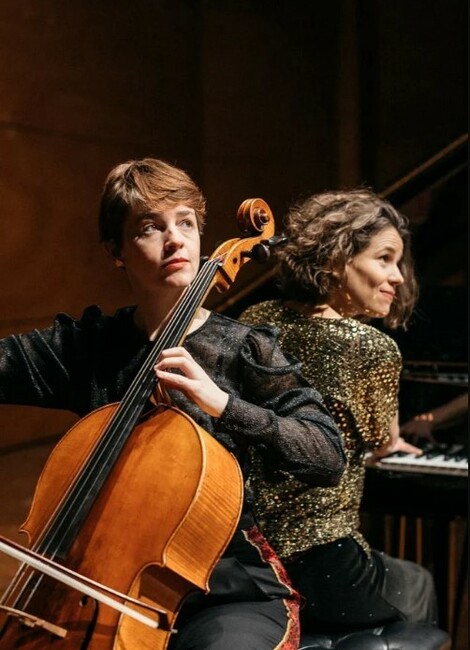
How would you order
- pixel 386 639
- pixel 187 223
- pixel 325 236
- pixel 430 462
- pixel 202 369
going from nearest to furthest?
pixel 202 369
pixel 187 223
pixel 386 639
pixel 325 236
pixel 430 462

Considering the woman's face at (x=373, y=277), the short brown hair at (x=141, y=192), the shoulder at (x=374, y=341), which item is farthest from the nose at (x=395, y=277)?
the short brown hair at (x=141, y=192)

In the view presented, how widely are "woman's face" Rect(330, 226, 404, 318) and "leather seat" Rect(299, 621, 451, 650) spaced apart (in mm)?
618

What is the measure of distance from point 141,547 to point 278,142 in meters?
1.61

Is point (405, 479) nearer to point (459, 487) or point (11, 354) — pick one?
point (459, 487)

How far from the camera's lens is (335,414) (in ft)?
6.04

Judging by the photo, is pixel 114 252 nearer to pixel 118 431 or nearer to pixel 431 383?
pixel 118 431

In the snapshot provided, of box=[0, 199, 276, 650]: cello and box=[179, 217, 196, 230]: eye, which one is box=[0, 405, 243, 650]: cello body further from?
box=[179, 217, 196, 230]: eye

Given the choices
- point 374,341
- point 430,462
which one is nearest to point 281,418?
point 374,341

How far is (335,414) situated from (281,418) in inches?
17.2

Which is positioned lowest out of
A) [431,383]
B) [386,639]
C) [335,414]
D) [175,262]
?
[386,639]

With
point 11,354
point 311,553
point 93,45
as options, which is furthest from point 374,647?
point 93,45

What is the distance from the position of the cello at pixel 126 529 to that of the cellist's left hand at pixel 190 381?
0.11ft

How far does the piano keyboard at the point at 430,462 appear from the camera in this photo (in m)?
2.37

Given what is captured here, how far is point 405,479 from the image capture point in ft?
7.72
